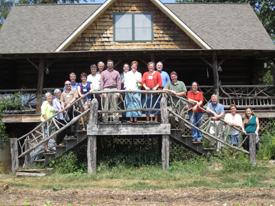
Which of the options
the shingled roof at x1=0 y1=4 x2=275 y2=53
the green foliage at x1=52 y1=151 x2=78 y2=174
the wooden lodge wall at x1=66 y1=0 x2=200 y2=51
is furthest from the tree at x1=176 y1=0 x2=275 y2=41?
the green foliage at x1=52 y1=151 x2=78 y2=174

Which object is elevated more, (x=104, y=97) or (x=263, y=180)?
(x=104, y=97)

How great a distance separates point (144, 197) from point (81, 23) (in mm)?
11368

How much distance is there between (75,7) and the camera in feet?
68.2

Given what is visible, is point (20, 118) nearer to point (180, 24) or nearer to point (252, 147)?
point (180, 24)

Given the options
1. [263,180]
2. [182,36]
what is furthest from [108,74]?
[182,36]

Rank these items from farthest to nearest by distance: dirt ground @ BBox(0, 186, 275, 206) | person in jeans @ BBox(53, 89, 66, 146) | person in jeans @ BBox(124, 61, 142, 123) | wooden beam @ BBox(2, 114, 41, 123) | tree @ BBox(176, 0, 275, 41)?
tree @ BBox(176, 0, 275, 41) < wooden beam @ BBox(2, 114, 41, 123) < person in jeans @ BBox(53, 89, 66, 146) < person in jeans @ BBox(124, 61, 142, 123) < dirt ground @ BBox(0, 186, 275, 206)

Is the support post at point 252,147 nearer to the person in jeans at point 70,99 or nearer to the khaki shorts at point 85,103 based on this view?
the khaki shorts at point 85,103

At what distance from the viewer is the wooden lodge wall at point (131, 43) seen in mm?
15953

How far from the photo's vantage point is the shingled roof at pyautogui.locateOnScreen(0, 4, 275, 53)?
16297 mm

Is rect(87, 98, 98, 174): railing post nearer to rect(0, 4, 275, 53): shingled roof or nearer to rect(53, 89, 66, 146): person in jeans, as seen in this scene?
rect(53, 89, 66, 146): person in jeans

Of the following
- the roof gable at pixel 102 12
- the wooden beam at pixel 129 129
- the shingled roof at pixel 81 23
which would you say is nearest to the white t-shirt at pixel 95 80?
the wooden beam at pixel 129 129

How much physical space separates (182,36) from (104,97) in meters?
6.91

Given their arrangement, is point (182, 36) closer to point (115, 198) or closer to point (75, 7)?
point (75, 7)

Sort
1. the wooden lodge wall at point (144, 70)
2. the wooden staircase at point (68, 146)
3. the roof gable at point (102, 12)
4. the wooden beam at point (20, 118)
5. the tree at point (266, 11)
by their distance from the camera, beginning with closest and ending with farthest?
1. the wooden staircase at point (68, 146)
2. the wooden beam at point (20, 118)
3. the roof gable at point (102, 12)
4. the wooden lodge wall at point (144, 70)
5. the tree at point (266, 11)
